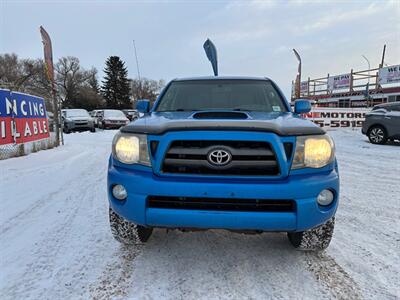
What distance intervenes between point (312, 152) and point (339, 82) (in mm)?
28622

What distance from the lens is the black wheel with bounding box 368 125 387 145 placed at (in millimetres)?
10633

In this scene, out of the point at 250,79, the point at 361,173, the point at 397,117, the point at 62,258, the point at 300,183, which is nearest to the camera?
the point at 300,183

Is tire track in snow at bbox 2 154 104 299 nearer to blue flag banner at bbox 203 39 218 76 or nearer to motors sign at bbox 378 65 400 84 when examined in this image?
blue flag banner at bbox 203 39 218 76

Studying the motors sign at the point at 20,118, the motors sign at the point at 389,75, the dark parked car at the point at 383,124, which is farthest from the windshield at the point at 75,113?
the motors sign at the point at 389,75

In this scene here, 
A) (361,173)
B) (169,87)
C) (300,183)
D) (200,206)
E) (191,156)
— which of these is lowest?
(361,173)

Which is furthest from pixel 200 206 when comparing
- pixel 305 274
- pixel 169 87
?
pixel 169 87

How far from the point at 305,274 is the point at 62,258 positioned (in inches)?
80.9

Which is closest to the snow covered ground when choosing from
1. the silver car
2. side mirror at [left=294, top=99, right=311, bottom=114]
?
side mirror at [left=294, top=99, right=311, bottom=114]

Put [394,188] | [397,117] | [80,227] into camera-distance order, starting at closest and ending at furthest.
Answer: [80,227] < [394,188] < [397,117]

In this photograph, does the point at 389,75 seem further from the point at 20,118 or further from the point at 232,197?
the point at 232,197

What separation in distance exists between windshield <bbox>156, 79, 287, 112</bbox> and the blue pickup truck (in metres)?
0.99

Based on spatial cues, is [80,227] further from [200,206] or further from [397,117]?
[397,117]

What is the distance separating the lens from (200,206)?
→ 7.06ft

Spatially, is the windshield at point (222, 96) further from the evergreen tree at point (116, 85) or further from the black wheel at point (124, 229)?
the evergreen tree at point (116, 85)
